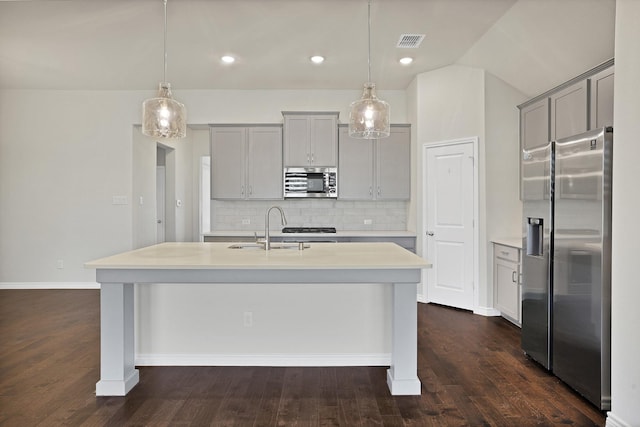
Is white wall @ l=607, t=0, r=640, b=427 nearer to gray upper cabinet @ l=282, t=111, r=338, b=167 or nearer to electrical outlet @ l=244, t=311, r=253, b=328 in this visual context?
electrical outlet @ l=244, t=311, r=253, b=328

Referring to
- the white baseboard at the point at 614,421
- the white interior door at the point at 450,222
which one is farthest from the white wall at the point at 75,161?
the white baseboard at the point at 614,421

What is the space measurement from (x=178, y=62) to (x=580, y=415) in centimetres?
496

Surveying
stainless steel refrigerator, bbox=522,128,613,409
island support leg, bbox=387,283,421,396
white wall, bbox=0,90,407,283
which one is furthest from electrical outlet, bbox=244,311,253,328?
white wall, bbox=0,90,407,283

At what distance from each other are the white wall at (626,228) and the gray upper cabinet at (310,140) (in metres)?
3.79

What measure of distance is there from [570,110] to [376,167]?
2.54 meters

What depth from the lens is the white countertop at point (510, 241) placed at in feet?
13.5

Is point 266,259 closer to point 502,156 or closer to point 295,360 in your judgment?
point 295,360

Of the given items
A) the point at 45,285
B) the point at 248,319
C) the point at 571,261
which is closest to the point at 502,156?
the point at 571,261

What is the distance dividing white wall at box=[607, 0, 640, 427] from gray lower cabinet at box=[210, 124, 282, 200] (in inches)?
165

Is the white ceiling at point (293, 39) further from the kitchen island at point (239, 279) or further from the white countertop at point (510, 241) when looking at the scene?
the kitchen island at point (239, 279)

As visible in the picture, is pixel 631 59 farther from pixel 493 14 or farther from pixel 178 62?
pixel 178 62

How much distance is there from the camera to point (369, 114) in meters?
3.04

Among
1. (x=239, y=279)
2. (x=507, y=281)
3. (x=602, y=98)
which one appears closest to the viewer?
(x=239, y=279)

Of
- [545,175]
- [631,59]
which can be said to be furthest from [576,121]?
[631,59]
